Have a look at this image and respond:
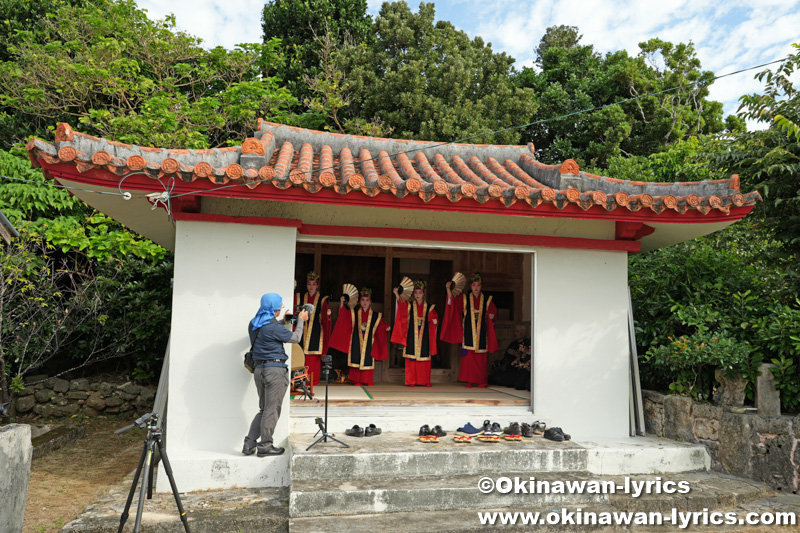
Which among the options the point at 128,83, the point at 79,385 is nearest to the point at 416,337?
the point at 79,385

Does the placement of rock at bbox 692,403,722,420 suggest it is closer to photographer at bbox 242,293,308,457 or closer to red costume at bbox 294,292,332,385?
photographer at bbox 242,293,308,457

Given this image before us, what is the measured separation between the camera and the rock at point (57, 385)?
35.3 feet

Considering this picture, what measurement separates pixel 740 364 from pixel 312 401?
4869 mm

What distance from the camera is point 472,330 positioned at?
364 inches

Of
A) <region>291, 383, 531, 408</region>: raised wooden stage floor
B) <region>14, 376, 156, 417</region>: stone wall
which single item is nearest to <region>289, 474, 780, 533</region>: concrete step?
<region>291, 383, 531, 408</region>: raised wooden stage floor

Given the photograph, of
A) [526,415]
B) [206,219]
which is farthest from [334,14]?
[526,415]

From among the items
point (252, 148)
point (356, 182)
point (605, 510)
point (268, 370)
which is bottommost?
point (605, 510)

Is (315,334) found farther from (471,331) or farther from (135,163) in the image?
(135,163)

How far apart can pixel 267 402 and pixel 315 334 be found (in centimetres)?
362

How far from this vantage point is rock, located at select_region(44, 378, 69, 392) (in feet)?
35.3

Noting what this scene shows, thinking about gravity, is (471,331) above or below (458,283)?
below

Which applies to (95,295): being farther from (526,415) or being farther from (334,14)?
(334,14)

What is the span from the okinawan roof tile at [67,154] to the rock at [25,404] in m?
8.01

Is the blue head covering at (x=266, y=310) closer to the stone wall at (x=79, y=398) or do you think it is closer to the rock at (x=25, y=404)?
the stone wall at (x=79, y=398)
